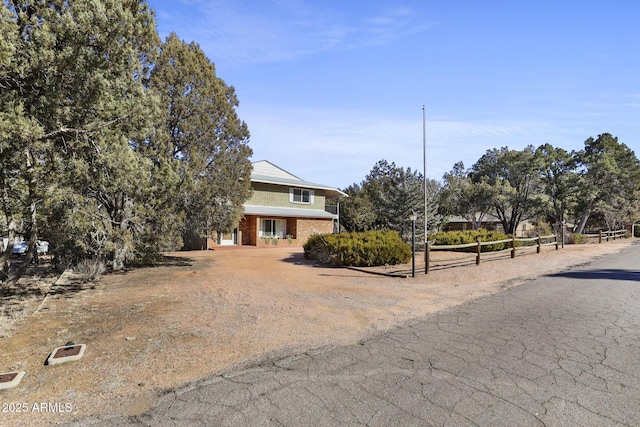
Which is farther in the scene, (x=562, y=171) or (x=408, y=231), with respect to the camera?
(x=562, y=171)

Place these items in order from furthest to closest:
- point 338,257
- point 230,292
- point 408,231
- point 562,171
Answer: point 562,171, point 408,231, point 338,257, point 230,292

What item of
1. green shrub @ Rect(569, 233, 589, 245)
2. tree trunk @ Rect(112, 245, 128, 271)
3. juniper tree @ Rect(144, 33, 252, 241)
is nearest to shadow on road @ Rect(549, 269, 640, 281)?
juniper tree @ Rect(144, 33, 252, 241)

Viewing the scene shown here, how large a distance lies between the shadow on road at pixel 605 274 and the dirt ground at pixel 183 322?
2.64ft

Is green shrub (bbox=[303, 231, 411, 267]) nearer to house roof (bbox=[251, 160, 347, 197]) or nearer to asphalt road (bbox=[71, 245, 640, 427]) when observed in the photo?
asphalt road (bbox=[71, 245, 640, 427])

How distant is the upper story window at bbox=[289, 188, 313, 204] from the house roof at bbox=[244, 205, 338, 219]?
910 millimetres

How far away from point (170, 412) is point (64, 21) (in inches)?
270

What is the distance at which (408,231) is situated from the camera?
756 inches

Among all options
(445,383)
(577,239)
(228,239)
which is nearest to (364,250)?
(445,383)

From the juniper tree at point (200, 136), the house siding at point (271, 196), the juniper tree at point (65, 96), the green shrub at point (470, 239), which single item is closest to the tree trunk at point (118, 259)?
the juniper tree at point (200, 136)

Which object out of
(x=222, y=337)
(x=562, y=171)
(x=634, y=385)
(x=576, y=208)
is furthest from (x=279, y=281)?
(x=576, y=208)

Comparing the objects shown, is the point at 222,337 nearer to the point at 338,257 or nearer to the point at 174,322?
the point at 174,322

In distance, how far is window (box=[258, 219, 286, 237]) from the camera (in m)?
28.3

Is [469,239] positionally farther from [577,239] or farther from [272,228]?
[577,239]

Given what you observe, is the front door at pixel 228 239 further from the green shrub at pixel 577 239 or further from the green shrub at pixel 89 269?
the green shrub at pixel 577 239
